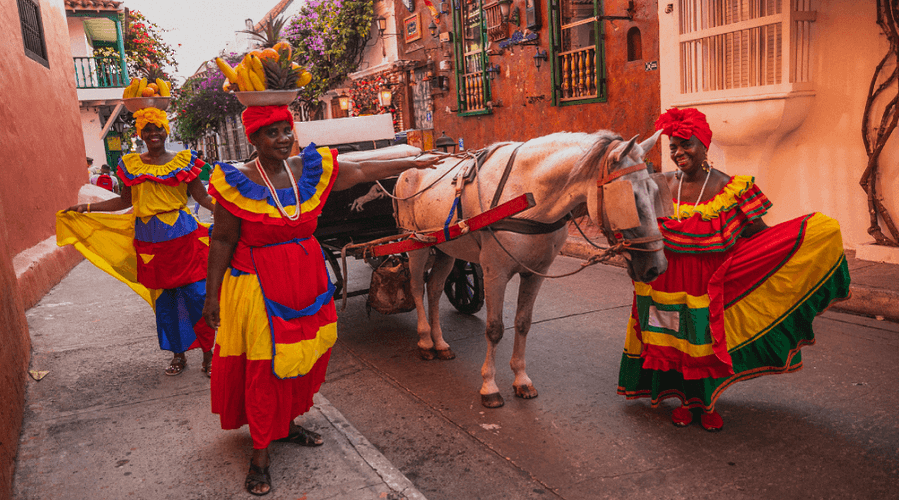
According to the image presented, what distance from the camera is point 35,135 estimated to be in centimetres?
873

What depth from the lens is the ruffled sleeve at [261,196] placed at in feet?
9.92

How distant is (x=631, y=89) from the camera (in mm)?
11367

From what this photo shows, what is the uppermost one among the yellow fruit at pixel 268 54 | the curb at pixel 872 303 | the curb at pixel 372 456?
the yellow fruit at pixel 268 54

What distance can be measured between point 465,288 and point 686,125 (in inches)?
129

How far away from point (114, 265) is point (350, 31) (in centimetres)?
1917

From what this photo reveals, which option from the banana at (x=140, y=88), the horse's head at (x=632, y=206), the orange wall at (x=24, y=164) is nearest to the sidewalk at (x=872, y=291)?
the horse's head at (x=632, y=206)

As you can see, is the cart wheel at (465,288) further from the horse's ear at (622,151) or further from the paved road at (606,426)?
the horse's ear at (622,151)

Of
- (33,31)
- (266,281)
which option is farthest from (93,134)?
(266,281)

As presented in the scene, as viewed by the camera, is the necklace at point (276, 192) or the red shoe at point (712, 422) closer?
the necklace at point (276, 192)

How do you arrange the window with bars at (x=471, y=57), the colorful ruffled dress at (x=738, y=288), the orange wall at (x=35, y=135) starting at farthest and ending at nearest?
the window with bars at (x=471, y=57) < the orange wall at (x=35, y=135) < the colorful ruffled dress at (x=738, y=288)

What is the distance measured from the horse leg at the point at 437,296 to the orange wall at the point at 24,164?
9.51ft

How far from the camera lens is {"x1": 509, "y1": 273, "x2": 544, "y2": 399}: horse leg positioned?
4.38m

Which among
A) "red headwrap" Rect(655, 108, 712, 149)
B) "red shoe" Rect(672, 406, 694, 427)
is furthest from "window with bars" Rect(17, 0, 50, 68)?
"red shoe" Rect(672, 406, 694, 427)

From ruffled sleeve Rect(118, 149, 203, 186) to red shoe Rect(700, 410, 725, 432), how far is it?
12.5ft
